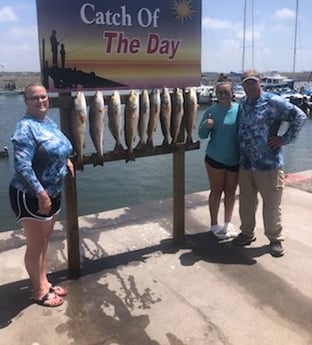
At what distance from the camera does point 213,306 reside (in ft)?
11.4

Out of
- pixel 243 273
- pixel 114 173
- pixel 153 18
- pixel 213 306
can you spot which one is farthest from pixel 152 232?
pixel 114 173

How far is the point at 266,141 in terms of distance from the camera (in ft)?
13.8

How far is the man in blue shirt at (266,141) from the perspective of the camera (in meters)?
4.19

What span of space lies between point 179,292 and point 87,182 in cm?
920

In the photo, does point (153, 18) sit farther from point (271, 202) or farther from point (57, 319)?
point (57, 319)

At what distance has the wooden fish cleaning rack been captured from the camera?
3.69 metres

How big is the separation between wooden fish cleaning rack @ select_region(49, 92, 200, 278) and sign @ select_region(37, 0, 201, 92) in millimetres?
160

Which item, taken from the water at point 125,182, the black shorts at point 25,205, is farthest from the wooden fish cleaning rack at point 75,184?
the water at point 125,182

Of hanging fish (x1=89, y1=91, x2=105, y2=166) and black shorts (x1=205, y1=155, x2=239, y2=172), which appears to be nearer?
hanging fish (x1=89, y1=91, x2=105, y2=166)

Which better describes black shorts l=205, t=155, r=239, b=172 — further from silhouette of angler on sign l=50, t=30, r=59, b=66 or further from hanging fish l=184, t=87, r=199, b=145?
silhouette of angler on sign l=50, t=30, r=59, b=66

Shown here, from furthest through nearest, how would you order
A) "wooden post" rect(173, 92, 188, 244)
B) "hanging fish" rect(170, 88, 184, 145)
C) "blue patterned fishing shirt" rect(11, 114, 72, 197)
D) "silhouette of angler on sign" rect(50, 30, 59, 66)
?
"wooden post" rect(173, 92, 188, 244) < "hanging fish" rect(170, 88, 184, 145) < "silhouette of angler on sign" rect(50, 30, 59, 66) < "blue patterned fishing shirt" rect(11, 114, 72, 197)

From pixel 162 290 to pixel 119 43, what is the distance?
2184mm

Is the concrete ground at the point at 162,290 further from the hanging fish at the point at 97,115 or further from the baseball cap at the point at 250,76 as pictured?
the baseball cap at the point at 250,76

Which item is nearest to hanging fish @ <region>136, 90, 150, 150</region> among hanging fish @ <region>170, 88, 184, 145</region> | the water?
hanging fish @ <region>170, 88, 184, 145</region>
